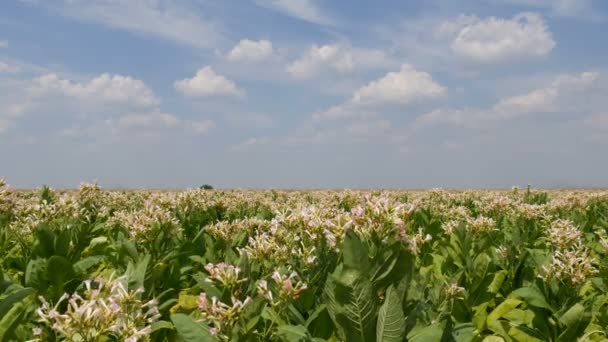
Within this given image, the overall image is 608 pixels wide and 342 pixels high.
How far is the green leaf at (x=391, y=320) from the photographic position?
10.6 ft

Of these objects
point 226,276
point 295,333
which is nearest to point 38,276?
point 226,276

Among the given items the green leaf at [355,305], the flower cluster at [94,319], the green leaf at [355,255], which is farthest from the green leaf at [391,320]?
the flower cluster at [94,319]

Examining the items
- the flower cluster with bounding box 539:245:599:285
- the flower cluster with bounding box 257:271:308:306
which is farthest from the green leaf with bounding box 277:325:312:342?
the flower cluster with bounding box 539:245:599:285

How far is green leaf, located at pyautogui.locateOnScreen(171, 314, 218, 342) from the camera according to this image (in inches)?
140

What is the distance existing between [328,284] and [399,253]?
509 millimetres

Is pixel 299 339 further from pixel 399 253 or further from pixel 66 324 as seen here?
pixel 66 324

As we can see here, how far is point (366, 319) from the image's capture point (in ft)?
11.1

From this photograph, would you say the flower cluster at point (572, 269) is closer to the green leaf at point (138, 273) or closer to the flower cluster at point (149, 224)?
the green leaf at point (138, 273)

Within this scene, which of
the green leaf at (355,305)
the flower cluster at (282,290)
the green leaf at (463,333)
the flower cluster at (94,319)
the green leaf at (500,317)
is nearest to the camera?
the flower cluster at (94,319)

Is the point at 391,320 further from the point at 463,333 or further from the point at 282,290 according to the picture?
the point at 463,333

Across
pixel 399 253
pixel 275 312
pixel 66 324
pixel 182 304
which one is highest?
pixel 399 253

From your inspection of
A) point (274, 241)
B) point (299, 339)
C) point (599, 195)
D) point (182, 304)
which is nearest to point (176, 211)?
point (182, 304)

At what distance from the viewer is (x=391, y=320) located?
10.6ft

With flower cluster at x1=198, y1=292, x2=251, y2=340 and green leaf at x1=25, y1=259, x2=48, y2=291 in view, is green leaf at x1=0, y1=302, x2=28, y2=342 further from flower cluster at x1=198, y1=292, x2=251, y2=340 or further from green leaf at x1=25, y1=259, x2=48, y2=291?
green leaf at x1=25, y1=259, x2=48, y2=291
